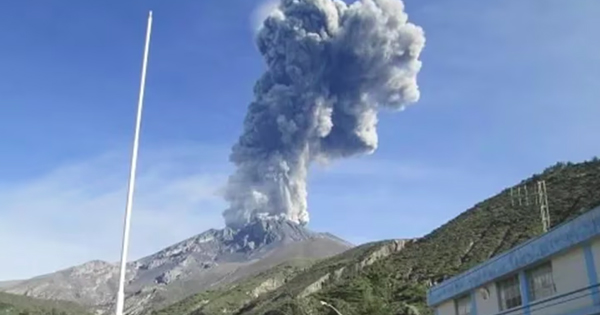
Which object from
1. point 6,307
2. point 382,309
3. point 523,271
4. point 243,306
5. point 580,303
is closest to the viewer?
point 580,303

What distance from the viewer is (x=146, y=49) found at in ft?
46.7

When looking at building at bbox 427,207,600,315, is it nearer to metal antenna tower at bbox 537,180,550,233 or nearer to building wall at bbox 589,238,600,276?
building wall at bbox 589,238,600,276

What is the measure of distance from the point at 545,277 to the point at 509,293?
2714 mm

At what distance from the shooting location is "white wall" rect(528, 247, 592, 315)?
68.1ft

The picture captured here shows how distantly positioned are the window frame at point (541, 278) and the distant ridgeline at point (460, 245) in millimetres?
28341

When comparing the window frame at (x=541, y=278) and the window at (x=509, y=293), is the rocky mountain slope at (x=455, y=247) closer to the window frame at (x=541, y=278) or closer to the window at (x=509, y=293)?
the window at (x=509, y=293)

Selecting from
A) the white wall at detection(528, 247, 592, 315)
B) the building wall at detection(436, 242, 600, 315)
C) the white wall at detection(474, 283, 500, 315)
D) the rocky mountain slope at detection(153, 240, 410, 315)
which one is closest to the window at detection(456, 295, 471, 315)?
the white wall at detection(474, 283, 500, 315)

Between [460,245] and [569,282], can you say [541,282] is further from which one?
[460,245]

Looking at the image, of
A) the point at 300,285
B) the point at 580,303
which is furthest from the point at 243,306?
the point at 580,303

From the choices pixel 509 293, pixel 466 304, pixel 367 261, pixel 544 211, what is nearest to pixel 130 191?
pixel 509 293

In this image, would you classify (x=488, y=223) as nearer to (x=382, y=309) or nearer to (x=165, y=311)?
(x=382, y=309)

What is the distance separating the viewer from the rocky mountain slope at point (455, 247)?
6406cm

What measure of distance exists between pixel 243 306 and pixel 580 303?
113171 mm

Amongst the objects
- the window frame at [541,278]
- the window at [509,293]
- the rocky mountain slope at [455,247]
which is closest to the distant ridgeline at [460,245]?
the rocky mountain slope at [455,247]
